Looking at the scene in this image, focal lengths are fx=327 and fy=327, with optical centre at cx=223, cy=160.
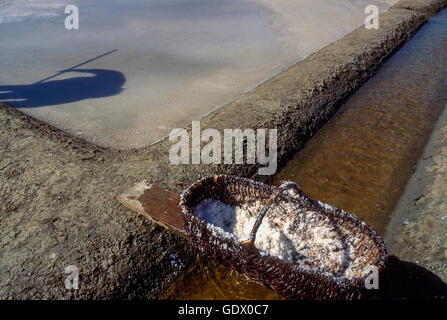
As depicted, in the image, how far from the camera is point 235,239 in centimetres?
223

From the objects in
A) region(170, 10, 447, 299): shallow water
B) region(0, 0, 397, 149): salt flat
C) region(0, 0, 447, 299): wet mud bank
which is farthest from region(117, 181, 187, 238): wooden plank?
region(0, 0, 397, 149): salt flat

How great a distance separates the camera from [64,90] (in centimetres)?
558

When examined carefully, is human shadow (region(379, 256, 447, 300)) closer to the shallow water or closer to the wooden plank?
the shallow water

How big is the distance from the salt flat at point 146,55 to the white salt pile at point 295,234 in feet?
5.65

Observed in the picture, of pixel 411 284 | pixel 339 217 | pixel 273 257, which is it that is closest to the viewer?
pixel 273 257

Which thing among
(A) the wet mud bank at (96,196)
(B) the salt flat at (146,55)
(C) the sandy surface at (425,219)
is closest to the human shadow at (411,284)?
(C) the sandy surface at (425,219)

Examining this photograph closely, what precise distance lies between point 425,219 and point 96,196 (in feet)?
9.79

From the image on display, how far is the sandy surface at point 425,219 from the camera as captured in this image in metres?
2.59

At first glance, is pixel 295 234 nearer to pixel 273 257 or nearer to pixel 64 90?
pixel 273 257

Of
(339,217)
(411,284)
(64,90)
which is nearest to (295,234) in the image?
(339,217)

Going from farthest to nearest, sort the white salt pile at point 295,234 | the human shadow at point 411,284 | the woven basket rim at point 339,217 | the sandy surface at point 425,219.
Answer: the sandy surface at point 425,219 → the white salt pile at point 295,234 → the human shadow at point 411,284 → the woven basket rim at point 339,217

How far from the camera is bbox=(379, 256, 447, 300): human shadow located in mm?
2339

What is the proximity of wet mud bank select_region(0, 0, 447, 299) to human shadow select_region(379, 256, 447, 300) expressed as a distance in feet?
5.02

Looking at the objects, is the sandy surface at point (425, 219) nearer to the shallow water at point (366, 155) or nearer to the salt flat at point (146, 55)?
the shallow water at point (366, 155)
